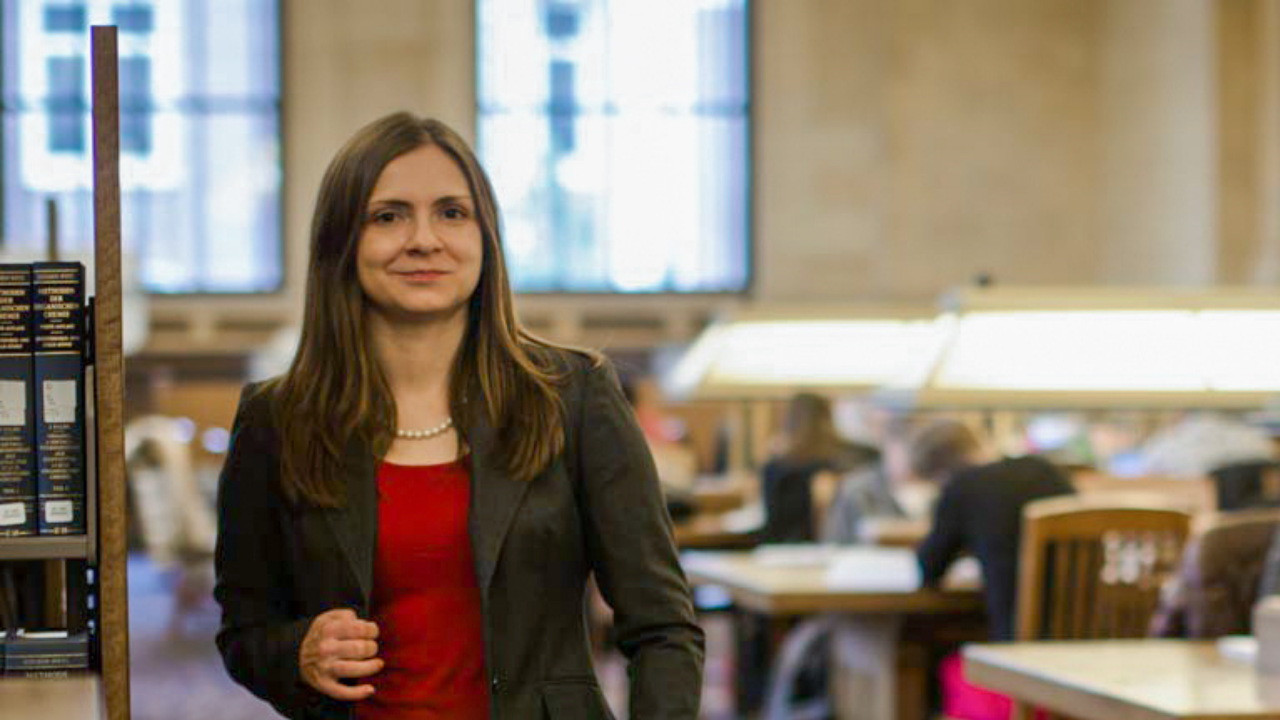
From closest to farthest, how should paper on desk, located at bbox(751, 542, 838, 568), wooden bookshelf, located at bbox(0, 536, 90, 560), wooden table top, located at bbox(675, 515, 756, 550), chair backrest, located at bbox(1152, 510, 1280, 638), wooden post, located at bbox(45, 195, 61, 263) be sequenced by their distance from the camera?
wooden bookshelf, located at bbox(0, 536, 90, 560), wooden post, located at bbox(45, 195, 61, 263), chair backrest, located at bbox(1152, 510, 1280, 638), paper on desk, located at bbox(751, 542, 838, 568), wooden table top, located at bbox(675, 515, 756, 550)

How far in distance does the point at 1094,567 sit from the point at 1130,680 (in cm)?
130

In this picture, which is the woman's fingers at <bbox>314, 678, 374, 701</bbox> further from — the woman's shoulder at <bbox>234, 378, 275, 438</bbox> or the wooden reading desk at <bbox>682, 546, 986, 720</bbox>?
the wooden reading desk at <bbox>682, 546, 986, 720</bbox>

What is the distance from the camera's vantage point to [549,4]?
746 inches

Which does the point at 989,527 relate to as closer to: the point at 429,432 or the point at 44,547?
the point at 429,432

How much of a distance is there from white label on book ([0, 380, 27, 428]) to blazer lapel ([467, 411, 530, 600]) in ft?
1.62

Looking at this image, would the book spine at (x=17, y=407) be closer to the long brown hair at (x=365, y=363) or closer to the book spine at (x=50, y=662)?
the book spine at (x=50, y=662)

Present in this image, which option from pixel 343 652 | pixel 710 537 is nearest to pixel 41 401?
pixel 343 652

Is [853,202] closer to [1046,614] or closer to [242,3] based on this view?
[242,3]

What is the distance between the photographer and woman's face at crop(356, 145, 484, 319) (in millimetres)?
2215

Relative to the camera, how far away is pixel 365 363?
2250 millimetres

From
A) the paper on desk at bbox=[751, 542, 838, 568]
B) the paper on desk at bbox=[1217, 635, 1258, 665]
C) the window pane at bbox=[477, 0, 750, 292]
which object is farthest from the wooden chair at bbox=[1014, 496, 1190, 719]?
the window pane at bbox=[477, 0, 750, 292]

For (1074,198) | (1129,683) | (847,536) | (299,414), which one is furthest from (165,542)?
(1074,198)

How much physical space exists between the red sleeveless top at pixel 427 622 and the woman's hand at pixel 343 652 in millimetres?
24

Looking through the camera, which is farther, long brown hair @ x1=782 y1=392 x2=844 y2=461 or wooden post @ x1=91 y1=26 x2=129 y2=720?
long brown hair @ x1=782 y1=392 x2=844 y2=461
